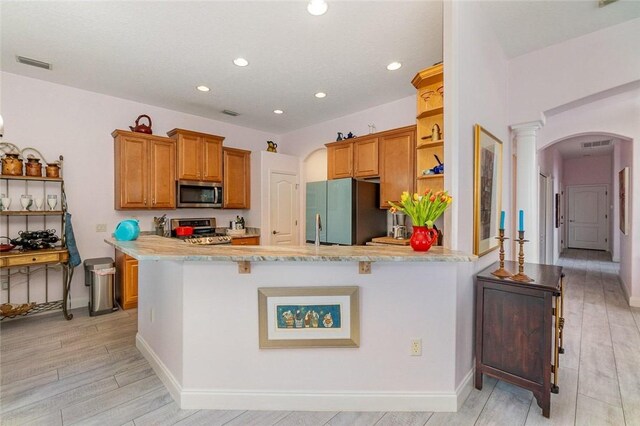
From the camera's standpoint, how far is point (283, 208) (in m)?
5.50

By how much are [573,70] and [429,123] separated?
4.45ft

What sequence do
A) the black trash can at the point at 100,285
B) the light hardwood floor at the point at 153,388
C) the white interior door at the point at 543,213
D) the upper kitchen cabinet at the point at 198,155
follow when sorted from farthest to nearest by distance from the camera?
the white interior door at the point at 543,213
the upper kitchen cabinet at the point at 198,155
the black trash can at the point at 100,285
the light hardwood floor at the point at 153,388

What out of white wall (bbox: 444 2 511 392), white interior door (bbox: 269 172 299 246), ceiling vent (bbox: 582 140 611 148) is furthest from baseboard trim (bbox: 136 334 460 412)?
ceiling vent (bbox: 582 140 611 148)

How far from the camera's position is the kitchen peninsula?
196 cm

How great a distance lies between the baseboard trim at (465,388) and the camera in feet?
6.58

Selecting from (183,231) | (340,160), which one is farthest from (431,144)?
(183,231)

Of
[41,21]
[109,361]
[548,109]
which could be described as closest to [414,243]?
[548,109]

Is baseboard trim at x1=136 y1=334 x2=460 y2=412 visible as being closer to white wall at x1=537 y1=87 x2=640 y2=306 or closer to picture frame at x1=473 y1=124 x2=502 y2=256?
picture frame at x1=473 y1=124 x2=502 y2=256

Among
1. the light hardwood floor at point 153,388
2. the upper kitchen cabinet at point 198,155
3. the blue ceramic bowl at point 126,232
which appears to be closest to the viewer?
the light hardwood floor at point 153,388

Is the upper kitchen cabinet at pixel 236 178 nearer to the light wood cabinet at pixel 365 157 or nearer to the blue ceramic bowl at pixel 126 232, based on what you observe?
the light wood cabinet at pixel 365 157

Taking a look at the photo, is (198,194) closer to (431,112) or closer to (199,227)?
(199,227)

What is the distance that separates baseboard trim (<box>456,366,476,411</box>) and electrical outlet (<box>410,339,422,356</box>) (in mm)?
376

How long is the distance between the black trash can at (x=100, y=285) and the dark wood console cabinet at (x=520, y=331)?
4205mm

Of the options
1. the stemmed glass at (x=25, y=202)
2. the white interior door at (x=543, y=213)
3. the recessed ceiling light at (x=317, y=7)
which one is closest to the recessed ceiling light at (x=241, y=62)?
the recessed ceiling light at (x=317, y=7)
